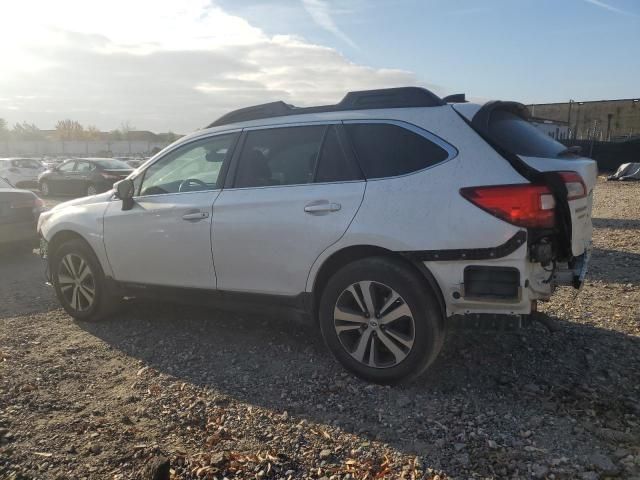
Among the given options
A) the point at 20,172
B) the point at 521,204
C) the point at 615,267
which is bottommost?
the point at 615,267

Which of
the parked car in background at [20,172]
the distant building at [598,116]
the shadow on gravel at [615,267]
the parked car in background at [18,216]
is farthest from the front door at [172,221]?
the distant building at [598,116]

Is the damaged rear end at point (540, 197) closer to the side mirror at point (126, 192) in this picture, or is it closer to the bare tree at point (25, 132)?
the side mirror at point (126, 192)

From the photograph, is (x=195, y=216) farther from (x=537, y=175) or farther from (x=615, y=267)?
(x=615, y=267)

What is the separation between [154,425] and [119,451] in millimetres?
300

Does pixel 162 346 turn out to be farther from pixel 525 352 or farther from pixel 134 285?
pixel 525 352

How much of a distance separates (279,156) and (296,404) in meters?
1.83

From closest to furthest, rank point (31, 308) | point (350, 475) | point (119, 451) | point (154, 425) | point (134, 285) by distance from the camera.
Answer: point (350, 475)
point (119, 451)
point (154, 425)
point (134, 285)
point (31, 308)

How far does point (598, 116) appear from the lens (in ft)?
153

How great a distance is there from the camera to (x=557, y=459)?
A: 271 cm

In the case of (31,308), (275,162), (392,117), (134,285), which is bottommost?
(31,308)

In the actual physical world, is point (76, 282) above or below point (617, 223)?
below

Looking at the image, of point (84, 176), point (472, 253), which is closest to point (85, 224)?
point (472, 253)

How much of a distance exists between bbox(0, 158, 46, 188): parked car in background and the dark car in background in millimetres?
2840

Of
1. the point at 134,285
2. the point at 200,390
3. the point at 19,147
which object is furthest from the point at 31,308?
the point at 19,147
